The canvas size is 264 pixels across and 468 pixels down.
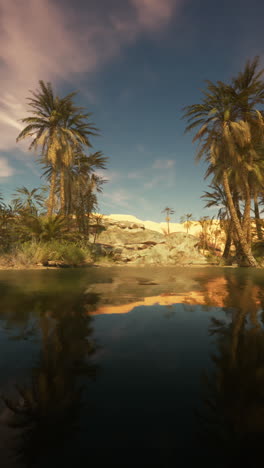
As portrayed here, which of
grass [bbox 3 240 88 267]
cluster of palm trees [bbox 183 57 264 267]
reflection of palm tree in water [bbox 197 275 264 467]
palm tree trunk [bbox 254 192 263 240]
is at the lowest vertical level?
reflection of palm tree in water [bbox 197 275 264 467]

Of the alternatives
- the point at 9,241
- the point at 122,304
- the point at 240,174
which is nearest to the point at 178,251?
the point at 240,174

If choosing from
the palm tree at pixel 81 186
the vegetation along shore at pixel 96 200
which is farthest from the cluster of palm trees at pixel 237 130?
the palm tree at pixel 81 186

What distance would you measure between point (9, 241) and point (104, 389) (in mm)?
11145

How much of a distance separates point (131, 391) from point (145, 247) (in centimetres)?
1686

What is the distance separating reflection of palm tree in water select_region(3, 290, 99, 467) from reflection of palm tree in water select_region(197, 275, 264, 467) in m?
0.56

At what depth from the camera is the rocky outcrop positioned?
15.8 m

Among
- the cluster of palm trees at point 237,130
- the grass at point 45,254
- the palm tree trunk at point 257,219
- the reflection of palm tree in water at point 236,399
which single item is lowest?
the reflection of palm tree in water at point 236,399

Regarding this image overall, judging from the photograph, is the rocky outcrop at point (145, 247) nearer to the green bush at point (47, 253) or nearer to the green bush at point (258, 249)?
the green bush at point (258, 249)

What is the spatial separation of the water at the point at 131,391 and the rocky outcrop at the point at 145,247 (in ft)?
41.7

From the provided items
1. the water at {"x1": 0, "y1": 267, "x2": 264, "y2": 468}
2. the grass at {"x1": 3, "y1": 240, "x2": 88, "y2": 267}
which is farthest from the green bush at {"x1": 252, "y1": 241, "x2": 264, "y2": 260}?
the water at {"x1": 0, "y1": 267, "x2": 264, "y2": 468}

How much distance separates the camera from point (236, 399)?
1086mm

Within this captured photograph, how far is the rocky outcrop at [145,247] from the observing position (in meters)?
15.8

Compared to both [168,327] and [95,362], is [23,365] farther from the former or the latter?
[168,327]

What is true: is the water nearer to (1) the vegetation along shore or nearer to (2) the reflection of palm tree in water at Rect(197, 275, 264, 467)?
(2) the reflection of palm tree in water at Rect(197, 275, 264, 467)
